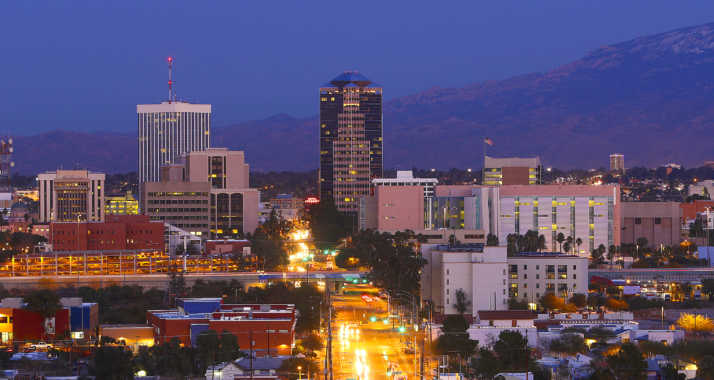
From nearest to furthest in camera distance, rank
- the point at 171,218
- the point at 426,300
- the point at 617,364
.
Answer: the point at 617,364 < the point at 426,300 < the point at 171,218

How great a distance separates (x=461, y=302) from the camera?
80.5 m

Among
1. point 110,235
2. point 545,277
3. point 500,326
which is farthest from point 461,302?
point 110,235

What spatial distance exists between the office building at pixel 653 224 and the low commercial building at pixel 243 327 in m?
82.5

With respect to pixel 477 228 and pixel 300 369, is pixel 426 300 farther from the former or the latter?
pixel 477 228

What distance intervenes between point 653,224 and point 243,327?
291 ft

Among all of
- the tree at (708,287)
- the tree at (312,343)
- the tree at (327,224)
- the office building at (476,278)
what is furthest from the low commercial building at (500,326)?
the tree at (327,224)

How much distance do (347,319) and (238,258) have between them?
100ft

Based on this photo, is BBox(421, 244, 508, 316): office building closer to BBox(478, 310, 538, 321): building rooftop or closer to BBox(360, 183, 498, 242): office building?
BBox(478, 310, 538, 321): building rooftop

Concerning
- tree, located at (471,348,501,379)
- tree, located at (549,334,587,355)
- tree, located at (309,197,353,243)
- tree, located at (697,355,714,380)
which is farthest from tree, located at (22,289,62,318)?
tree, located at (309,197,353,243)

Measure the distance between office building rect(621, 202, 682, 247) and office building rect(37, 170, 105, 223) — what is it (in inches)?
3284

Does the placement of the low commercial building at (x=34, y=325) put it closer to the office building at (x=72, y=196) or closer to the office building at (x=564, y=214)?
the office building at (x=564, y=214)

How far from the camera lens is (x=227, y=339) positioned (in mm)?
59188

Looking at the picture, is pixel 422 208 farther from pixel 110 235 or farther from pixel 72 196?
pixel 72 196

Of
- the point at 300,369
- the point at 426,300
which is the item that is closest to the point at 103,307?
the point at 426,300
